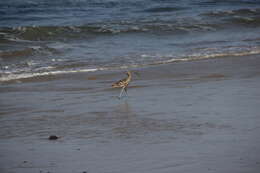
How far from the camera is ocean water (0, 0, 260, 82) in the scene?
37.2 ft

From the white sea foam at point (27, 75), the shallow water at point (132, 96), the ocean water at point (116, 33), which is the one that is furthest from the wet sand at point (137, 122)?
the ocean water at point (116, 33)

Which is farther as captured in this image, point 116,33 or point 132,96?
point 116,33

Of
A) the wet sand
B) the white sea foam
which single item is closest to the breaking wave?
the white sea foam

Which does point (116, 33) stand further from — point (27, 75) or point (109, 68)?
point (27, 75)

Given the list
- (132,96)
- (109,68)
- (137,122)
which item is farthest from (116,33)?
(137,122)

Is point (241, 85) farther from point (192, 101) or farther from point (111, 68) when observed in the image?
point (111, 68)

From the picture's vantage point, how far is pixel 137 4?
22719mm

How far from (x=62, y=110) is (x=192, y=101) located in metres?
1.71

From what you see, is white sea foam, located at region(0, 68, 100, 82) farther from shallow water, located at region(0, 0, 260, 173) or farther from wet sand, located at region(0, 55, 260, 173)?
wet sand, located at region(0, 55, 260, 173)

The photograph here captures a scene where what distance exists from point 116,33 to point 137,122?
9.03m

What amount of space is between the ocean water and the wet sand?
4.72 ft

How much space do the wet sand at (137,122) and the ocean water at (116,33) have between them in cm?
144

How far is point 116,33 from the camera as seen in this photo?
603 inches

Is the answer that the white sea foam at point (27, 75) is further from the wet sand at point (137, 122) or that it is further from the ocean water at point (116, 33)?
the wet sand at point (137, 122)
